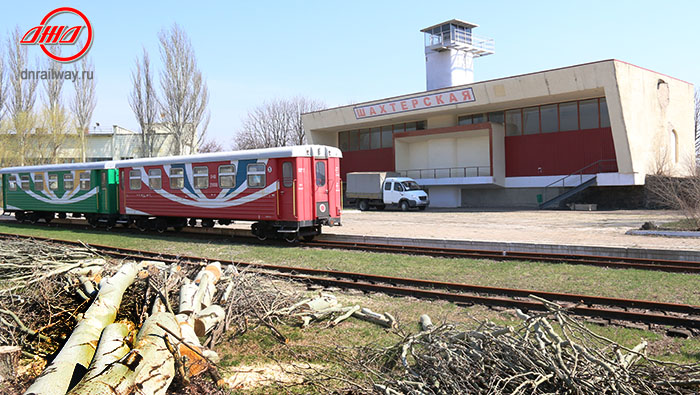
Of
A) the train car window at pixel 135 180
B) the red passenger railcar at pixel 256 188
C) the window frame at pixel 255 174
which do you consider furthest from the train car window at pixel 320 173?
the train car window at pixel 135 180

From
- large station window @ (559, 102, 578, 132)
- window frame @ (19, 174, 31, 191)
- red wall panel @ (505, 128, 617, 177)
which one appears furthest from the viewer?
large station window @ (559, 102, 578, 132)

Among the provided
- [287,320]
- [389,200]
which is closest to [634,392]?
[287,320]

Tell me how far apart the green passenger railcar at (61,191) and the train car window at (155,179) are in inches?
106

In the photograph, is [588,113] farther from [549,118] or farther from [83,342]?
[83,342]

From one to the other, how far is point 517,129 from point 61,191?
27433 mm

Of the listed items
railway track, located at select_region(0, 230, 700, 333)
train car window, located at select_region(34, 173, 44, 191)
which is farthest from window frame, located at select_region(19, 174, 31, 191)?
railway track, located at select_region(0, 230, 700, 333)

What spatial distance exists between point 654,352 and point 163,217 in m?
18.3

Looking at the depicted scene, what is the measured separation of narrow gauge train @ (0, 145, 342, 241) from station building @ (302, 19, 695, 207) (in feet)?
62.3

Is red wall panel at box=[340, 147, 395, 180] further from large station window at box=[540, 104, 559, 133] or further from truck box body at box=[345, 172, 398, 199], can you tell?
large station window at box=[540, 104, 559, 133]

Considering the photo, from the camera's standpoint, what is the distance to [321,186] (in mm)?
16656

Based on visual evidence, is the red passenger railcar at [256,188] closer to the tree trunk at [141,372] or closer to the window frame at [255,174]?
the window frame at [255,174]

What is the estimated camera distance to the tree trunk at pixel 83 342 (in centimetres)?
444

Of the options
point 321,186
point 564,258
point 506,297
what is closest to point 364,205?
point 321,186

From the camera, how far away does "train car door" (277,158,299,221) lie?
52.0ft
